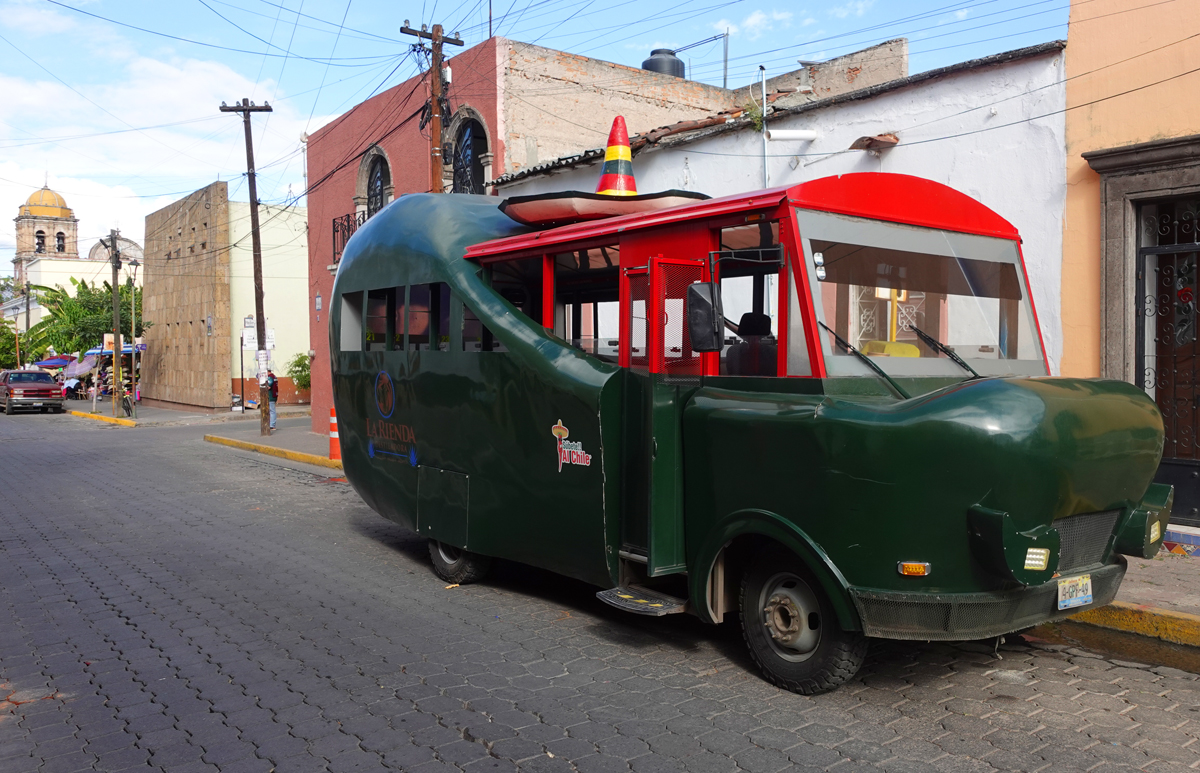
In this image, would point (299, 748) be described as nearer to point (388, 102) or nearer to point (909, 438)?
point (909, 438)

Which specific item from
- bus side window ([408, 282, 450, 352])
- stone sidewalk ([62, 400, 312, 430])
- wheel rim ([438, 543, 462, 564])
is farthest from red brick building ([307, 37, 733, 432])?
wheel rim ([438, 543, 462, 564])

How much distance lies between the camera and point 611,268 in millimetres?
6160

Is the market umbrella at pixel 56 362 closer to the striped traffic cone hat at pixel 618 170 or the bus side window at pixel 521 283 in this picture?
the bus side window at pixel 521 283

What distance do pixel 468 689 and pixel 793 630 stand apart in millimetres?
1765

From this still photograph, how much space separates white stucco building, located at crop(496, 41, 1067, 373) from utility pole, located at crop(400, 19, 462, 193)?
539 centimetres

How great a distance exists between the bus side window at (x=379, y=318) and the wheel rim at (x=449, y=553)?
1.81 m

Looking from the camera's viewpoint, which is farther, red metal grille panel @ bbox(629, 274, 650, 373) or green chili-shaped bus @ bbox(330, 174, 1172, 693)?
red metal grille panel @ bbox(629, 274, 650, 373)

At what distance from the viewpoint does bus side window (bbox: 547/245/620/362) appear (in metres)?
6.17

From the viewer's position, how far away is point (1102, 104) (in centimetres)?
861

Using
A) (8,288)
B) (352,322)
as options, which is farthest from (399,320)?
(8,288)

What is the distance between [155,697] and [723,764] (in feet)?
10.1

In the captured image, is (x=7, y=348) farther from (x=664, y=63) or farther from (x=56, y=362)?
(x=664, y=63)

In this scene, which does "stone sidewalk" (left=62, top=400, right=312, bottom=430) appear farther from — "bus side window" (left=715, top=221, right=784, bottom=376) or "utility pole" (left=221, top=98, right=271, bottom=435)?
"bus side window" (left=715, top=221, right=784, bottom=376)

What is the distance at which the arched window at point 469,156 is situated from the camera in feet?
63.0
